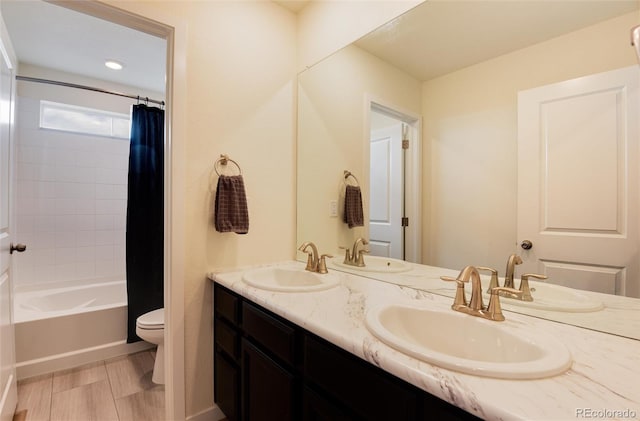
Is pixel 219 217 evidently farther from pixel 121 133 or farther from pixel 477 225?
pixel 121 133

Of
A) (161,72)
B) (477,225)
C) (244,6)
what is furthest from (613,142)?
(161,72)

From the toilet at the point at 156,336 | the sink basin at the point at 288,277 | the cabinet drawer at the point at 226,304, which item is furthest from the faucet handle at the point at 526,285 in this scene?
the toilet at the point at 156,336

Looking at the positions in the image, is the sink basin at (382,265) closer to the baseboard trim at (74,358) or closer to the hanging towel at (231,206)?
the hanging towel at (231,206)

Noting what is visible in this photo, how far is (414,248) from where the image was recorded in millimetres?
1370

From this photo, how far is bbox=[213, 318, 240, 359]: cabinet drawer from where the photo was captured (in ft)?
4.56

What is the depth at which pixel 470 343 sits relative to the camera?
90cm

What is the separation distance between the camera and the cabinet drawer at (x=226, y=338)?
1.39m

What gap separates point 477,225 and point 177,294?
1.43 meters

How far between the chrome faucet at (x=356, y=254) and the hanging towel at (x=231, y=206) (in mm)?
587

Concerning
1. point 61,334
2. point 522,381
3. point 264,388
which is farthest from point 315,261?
point 61,334

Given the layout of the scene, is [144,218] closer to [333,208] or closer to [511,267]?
[333,208]

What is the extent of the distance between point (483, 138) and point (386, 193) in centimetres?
50

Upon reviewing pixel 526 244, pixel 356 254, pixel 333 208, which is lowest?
pixel 356 254

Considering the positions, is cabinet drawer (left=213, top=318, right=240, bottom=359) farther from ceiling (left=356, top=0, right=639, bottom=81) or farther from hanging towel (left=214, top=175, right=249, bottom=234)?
ceiling (left=356, top=0, right=639, bottom=81)
